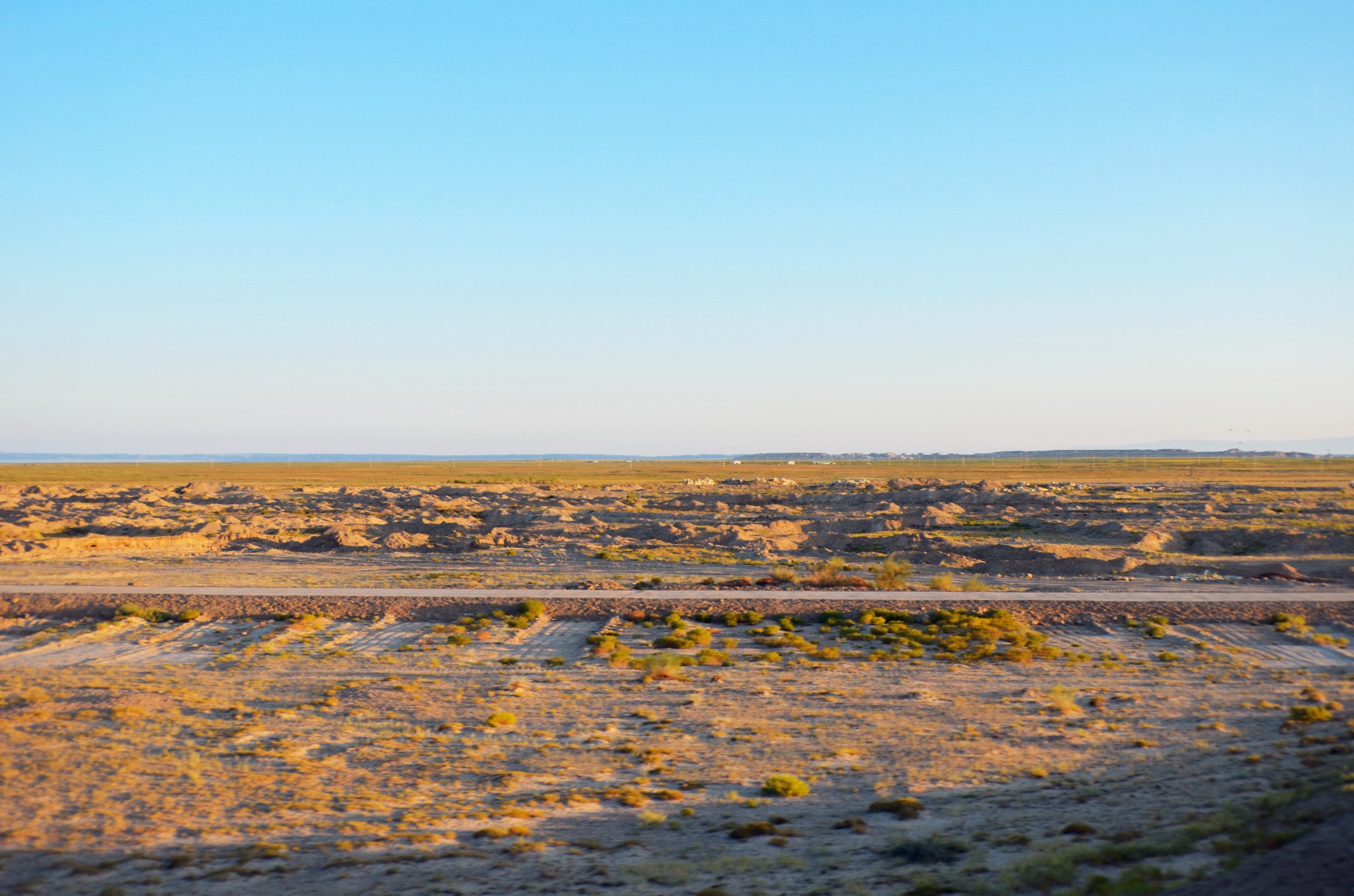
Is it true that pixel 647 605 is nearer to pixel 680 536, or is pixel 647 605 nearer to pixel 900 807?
pixel 900 807

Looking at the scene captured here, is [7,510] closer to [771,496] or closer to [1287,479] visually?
A: [771,496]

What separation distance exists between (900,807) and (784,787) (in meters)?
1.67

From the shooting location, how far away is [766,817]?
1137 cm

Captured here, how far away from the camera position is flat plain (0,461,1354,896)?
380 inches

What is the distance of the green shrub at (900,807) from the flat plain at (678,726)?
6 cm

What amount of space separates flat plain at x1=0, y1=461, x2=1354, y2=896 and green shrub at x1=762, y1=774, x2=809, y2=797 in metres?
0.05

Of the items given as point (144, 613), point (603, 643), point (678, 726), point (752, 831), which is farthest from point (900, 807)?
point (144, 613)

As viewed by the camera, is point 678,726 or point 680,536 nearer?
point 678,726

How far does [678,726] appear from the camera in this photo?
1579 centimetres

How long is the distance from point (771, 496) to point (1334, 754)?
66.3m

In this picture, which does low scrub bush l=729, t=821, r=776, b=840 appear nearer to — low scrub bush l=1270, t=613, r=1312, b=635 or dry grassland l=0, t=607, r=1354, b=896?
dry grassland l=0, t=607, r=1354, b=896

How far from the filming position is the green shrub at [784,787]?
12281mm

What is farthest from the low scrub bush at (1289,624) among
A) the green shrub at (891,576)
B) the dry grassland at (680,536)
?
the green shrub at (891,576)

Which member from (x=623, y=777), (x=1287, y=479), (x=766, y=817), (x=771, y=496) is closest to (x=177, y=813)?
(x=623, y=777)
